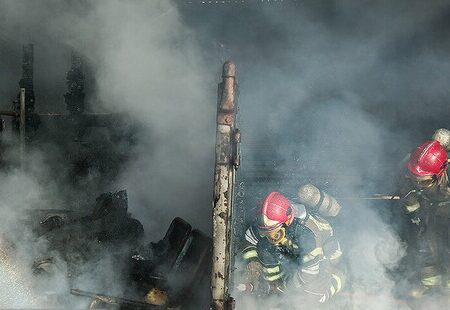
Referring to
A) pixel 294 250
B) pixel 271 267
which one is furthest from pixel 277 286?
pixel 294 250

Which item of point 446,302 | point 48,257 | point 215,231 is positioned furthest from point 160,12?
point 446,302

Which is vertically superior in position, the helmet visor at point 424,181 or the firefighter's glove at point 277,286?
the helmet visor at point 424,181

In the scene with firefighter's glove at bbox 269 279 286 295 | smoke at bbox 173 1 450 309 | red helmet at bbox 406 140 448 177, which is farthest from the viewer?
smoke at bbox 173 1 450 309

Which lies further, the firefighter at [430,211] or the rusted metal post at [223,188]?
the firefighter at [430,211]

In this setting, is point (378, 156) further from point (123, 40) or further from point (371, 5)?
point (123, 40)

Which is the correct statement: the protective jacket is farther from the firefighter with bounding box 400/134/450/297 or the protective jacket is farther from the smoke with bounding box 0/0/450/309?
the smoke with bounding box 0/0/450/309

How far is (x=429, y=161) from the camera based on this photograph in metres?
4.79

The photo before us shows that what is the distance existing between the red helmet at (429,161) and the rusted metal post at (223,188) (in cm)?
274

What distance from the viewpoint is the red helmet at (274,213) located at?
4285mm

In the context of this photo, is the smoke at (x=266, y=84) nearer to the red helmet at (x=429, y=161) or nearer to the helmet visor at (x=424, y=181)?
the helmet visor at (x=424, y=181)

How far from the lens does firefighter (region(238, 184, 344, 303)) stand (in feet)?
14.1

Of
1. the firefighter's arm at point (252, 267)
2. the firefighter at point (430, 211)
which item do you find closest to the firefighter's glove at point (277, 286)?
the firefighter's arm at point (252, 267)

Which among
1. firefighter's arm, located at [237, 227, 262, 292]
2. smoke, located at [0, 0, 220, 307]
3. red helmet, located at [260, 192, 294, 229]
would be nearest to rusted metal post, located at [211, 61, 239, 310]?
red helmet, located at [260, 192, 294, 229]

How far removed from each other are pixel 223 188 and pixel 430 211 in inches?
125
